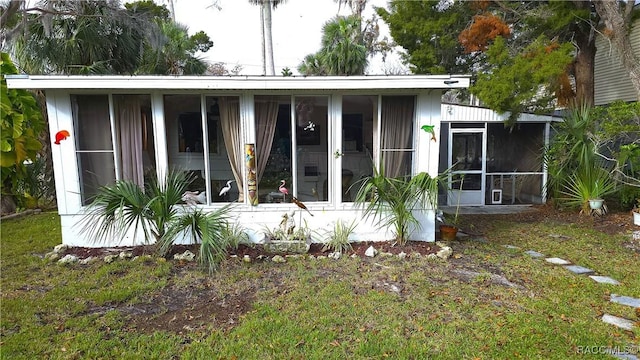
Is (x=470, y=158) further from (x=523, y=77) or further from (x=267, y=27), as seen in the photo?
(x=267, y=27)

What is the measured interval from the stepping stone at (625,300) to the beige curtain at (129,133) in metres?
6.09

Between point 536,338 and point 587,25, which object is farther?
point 587,25

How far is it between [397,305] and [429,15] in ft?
27.4

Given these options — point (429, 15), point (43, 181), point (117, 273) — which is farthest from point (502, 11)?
point (43, 181)

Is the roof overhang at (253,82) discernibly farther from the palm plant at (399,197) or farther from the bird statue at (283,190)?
the bird statue at (283,190)

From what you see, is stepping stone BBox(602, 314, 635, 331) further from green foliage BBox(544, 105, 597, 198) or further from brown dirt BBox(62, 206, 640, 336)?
green foliage BBox(544, 105, 597, 198)

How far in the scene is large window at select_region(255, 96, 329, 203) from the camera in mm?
Answer: 5215

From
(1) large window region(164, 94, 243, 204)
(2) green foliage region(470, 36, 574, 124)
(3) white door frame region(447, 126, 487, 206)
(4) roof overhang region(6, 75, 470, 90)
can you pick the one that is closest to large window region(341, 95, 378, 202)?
(4) roof overhang region(6, 75, 470, 90)

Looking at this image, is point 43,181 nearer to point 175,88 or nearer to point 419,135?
point 175,88

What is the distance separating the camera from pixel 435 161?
517 cm

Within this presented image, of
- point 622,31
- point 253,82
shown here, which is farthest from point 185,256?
point 622,31

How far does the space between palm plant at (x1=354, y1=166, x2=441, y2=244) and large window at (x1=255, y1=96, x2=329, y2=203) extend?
0.73 meters

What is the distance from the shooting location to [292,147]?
17.4ft

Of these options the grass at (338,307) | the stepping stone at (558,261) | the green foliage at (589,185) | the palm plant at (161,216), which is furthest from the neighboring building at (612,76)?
the palm plant at (161,216)
